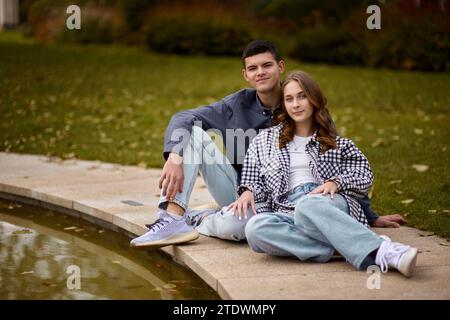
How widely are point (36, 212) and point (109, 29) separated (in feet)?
50.5

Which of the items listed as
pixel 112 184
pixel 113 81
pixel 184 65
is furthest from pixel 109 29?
pixel 112 184

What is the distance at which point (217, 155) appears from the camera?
4395 mm

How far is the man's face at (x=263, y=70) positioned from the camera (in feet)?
14.3

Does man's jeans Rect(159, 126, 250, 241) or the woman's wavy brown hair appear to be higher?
the woman's wavy brown hair

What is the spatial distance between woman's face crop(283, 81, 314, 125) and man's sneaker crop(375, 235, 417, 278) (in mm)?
893

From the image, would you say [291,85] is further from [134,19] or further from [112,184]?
[134,19]

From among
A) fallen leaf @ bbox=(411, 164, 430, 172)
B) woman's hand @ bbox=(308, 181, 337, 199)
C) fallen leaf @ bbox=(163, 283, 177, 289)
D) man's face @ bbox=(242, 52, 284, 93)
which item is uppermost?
man's face @ bbox=(242, 52, 284, 93)

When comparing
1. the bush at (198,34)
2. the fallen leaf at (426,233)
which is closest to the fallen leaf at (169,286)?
the fallen leaf at (426,233)

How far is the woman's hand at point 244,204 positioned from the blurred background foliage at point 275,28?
1040 centimetres

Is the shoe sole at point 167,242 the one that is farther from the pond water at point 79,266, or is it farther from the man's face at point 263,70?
the man's face at point 263,70

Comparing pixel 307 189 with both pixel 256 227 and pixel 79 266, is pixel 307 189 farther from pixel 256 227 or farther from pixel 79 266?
pixel 79 266

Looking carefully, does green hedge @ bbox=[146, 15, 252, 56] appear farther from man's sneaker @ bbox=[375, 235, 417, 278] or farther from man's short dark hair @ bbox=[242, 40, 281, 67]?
man's sneaker @ bbox=[375, 235, 417, 278]

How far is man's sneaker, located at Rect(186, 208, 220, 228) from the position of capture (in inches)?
180

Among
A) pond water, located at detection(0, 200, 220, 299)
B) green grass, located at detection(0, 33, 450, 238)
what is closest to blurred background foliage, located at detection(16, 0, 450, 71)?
green grass, located at detection(0, 33, 450, 238)
